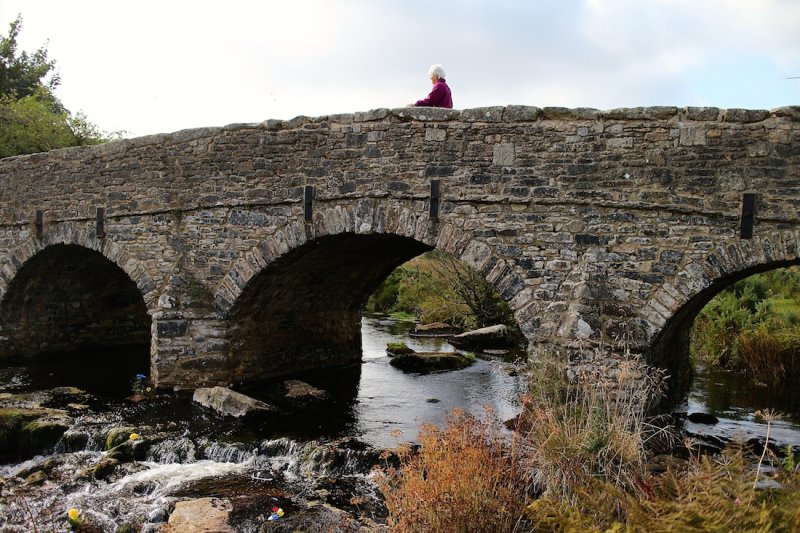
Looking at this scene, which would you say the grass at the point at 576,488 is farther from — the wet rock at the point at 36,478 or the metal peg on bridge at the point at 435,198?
the wet rock at the point at 36,478

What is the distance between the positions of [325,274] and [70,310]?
630 centimetres

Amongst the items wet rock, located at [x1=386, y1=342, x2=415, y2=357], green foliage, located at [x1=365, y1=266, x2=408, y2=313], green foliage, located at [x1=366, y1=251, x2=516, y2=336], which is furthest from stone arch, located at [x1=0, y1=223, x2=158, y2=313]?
green foliage, located at [x1=365, y1=266, x2=408, y2=313]

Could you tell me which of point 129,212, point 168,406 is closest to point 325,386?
point 168,406

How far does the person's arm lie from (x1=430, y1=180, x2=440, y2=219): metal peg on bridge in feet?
3.79

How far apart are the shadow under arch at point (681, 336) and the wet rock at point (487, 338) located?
465cm

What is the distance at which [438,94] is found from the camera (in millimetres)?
8562

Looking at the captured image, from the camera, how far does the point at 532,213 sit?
768 cm

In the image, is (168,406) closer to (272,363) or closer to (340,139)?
(272,363)

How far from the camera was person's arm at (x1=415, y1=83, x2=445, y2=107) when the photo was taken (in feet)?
28.0

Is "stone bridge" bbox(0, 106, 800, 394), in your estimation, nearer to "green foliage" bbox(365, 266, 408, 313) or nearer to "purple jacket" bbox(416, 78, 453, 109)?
"purple jacket" bbox(416, 78, 453, 109)

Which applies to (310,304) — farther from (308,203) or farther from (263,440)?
(263,440)

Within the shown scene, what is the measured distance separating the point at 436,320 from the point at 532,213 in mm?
10095

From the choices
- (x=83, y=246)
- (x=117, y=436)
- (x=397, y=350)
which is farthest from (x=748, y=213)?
(x=83, y=246)

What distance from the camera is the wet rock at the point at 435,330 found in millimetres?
16475
